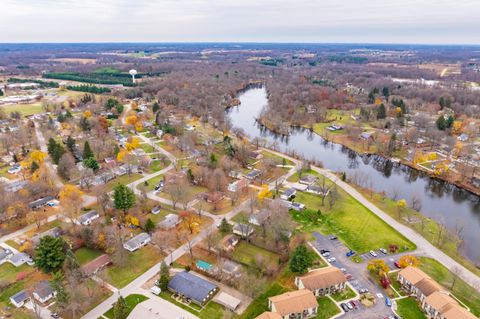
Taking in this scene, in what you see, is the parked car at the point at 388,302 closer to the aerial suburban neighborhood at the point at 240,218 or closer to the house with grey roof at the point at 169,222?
the aerial suburban neighborhood at the point at 240,218

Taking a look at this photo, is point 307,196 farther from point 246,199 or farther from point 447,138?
point 447,138

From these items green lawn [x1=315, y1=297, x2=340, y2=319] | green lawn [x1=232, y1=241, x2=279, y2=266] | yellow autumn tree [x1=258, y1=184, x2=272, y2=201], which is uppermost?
yellow autumn tree [x1=258, y1=184, x2=272, y2=201]

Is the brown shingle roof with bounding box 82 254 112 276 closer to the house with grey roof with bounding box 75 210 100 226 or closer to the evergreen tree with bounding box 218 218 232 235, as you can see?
the house with grey roof with bounding box 75 210 100 226

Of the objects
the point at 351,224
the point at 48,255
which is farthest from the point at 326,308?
the point at 48,255

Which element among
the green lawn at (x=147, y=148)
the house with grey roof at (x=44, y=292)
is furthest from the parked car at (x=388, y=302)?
the green lawn at (x=147, y=148)

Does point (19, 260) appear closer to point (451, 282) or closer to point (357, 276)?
point (357, 276)

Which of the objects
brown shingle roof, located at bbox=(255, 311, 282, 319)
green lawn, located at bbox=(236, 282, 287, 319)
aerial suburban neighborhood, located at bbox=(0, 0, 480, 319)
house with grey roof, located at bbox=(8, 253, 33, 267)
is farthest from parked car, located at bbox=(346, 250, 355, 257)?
house with grey roof, located at bbox=(8, 253, 33, 267)
